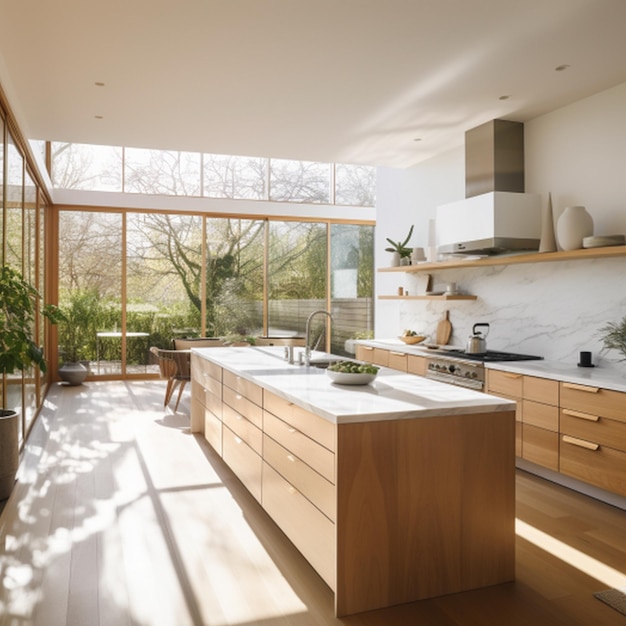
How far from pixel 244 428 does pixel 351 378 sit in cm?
92

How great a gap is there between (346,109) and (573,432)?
2937mm

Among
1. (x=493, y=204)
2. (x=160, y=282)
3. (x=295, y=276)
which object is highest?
(x=493, y=204)

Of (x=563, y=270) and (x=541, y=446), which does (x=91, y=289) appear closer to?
(x=563, y=270)

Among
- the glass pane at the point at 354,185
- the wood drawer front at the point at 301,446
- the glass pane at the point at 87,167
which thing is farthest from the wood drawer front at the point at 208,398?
the glass pane at the point at 354,185

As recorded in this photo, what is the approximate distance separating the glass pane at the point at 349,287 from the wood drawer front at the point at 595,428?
5640 mm

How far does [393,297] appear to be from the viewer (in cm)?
636

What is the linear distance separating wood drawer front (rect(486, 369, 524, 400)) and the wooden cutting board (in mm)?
1565

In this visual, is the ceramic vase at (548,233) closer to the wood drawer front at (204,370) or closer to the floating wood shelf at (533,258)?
the floating wood shelf at (533,258)

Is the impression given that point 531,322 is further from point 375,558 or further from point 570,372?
point 375,558

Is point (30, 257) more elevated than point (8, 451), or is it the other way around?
point (30, 257)

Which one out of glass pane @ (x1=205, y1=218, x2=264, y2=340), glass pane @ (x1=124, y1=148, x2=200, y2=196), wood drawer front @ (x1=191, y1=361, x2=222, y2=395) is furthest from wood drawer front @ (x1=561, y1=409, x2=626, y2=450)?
glass pane @ (x1=124, y1=148, x2=200, y2=196)

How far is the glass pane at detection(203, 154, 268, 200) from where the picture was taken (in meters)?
8.65

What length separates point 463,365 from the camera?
15.0ft

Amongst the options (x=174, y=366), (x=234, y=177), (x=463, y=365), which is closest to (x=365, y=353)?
(x=463, y=365)
